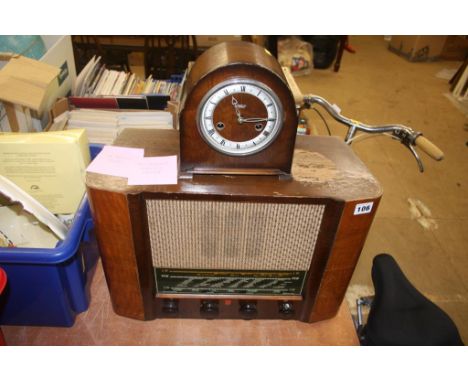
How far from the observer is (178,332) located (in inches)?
36.6

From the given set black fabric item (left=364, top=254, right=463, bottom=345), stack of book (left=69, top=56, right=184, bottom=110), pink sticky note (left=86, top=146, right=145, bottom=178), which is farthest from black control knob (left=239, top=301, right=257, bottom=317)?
stack of book (left=69, top=56, right=184, bottom=110)

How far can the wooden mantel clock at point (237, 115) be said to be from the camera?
2.19ft

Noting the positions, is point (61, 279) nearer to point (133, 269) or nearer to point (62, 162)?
point (133, 269)

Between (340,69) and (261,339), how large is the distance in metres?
4.41

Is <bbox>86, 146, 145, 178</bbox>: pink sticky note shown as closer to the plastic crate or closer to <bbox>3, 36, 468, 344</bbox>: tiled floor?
the plastic crate

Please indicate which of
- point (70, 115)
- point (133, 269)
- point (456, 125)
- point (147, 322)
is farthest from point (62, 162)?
point (456, 125)

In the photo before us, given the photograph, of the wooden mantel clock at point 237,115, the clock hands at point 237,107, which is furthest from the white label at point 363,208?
the clock hands at point 237,107

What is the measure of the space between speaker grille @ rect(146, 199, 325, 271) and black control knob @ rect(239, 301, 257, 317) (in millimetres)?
135

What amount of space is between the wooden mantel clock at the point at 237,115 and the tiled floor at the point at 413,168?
1.36 m

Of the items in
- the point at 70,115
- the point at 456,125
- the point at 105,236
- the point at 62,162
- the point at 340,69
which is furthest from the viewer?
the point at 340,69

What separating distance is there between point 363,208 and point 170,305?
1.74 feet

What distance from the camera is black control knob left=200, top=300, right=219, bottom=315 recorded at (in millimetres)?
890

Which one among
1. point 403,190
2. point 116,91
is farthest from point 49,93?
point 403,190

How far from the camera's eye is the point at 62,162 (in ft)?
2.99
